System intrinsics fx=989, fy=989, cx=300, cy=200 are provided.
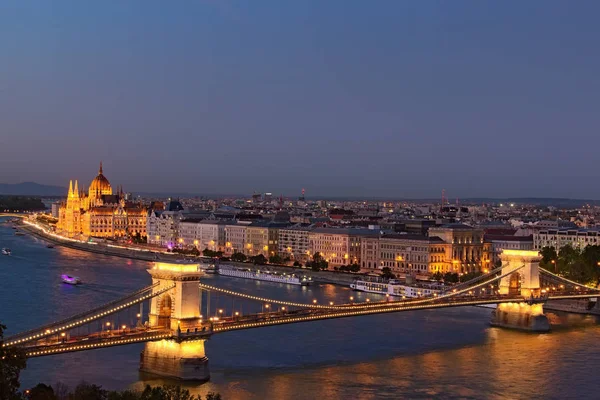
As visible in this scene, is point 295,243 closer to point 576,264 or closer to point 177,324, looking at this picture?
point 576,264

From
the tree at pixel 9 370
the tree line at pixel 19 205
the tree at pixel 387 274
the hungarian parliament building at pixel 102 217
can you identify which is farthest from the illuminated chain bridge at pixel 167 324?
the tree line at pixel 19 205

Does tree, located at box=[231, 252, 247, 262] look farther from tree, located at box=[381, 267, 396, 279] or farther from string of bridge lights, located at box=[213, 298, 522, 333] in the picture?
string of bridge lights, located at box=[213, 298, 522, 333]

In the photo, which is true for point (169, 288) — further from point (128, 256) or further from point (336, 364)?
point (128, 256)

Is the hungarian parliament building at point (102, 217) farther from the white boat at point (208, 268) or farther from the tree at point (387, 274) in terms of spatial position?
the tree at point (387, 274)

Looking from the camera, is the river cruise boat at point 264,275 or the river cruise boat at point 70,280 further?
the river cruise boat at point 264,275

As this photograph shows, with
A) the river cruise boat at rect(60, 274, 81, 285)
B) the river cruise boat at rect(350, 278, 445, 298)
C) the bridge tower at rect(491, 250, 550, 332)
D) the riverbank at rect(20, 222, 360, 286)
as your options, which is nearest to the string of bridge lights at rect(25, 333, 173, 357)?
the riverbank at rect(20, 222, 360, 286)

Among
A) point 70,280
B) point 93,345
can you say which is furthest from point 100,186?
point 93,345

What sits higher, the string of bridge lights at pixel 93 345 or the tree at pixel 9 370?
the tree at pixel 9 370
